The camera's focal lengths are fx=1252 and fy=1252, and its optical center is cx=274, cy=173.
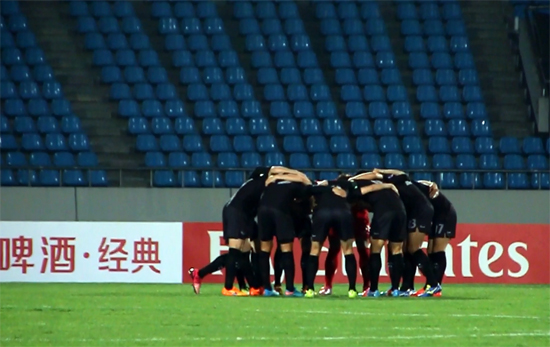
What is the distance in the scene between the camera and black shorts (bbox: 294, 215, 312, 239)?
16359 millimetres

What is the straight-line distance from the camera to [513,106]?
2609 centimetres

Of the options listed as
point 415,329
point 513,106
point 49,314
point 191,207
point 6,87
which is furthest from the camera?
point 513,106

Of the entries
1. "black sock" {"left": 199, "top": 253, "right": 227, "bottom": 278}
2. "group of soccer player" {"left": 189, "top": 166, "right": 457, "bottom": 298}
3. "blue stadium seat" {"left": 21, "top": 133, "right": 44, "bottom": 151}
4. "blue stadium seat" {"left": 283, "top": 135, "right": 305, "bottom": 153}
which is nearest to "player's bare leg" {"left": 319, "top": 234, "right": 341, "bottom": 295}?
"group of soccer player" {"left": 189, "top": 166, "right": 457, "bottom": 298}

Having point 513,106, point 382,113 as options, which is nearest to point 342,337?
point 382,113

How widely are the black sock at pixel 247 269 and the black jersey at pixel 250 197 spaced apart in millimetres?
529

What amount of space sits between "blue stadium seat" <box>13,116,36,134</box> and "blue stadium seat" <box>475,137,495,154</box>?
8661mm

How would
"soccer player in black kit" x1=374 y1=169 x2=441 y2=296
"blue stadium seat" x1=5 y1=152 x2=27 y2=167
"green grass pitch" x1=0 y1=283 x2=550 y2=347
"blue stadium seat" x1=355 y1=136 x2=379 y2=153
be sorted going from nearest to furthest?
"green grass pitch" x1=0 y1=283 x2=550 y2=347 → "soccer player in black kit" x1=374 y1=169 x2=441 y2=296 → "blue stadium seat" x1=5 y1=152 x2=27 y2=167 → "blue stadium seat" x1=355 y1=136 x2=379 y2=153

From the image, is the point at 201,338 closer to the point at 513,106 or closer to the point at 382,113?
the point at 382,113

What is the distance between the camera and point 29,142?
2358cm

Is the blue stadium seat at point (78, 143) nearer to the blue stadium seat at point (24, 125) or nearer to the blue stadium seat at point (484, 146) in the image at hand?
the blue stadium seat at point (24, 125)

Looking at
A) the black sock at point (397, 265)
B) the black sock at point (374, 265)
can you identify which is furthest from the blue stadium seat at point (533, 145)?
the black sock at point (374, 265)

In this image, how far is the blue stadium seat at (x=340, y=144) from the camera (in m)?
24.2

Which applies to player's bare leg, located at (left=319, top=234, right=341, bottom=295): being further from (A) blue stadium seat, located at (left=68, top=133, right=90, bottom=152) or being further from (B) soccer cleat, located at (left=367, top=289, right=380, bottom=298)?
(A) blue stadium seat, located at (left=68, top=133, right=90, bottom=152)

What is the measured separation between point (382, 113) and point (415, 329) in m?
14.0
